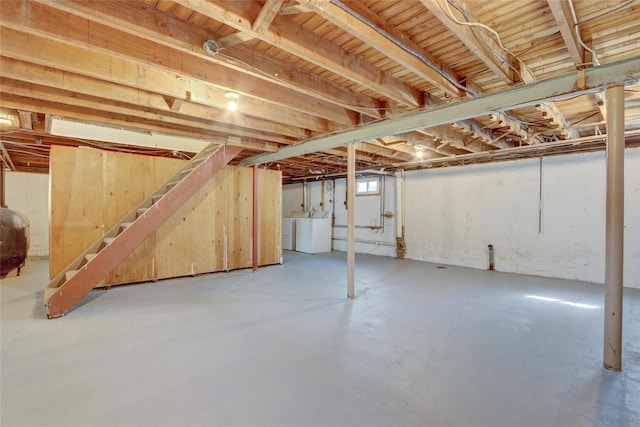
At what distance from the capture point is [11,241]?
4848 millimetres

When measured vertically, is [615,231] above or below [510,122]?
below

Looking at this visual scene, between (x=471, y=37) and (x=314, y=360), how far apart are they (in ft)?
8.31

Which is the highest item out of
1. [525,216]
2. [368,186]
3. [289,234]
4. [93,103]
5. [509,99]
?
[93,103]

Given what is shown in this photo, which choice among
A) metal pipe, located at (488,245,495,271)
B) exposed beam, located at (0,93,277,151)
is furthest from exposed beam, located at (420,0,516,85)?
metal pipe, located at (488,245,495,271)

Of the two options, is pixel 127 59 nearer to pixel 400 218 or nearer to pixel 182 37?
pixel 182 37

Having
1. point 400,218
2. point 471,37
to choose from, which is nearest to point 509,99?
point 471,37

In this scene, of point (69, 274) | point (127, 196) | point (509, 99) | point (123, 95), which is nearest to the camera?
point (509, 99)

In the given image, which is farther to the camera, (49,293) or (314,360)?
(49,293)

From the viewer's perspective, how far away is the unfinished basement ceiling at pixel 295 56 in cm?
178

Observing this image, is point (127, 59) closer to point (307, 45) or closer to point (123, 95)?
point (123, 95)

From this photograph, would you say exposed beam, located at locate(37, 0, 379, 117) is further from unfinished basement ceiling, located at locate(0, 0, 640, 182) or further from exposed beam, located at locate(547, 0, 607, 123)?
exposed beam, located at locate(547, 0, 607, 123)

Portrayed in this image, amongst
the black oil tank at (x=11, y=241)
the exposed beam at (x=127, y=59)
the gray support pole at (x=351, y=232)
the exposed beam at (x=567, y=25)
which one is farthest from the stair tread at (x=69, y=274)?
the exposed beam at (x=567, y=25)

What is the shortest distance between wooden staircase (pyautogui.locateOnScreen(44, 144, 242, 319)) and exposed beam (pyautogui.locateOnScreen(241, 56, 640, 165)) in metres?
1.98

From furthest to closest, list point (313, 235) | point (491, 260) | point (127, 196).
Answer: point (313, 235)
point (491, 260)
point (127, 196)
